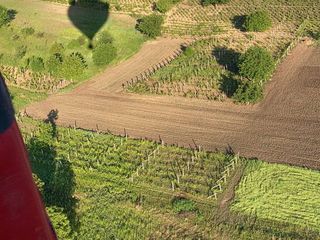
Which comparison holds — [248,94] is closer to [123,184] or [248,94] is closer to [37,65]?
[123,184]

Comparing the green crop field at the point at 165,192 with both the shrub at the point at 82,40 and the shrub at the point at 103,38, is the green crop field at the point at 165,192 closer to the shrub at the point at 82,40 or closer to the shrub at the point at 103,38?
the shrub at the point at 103,38

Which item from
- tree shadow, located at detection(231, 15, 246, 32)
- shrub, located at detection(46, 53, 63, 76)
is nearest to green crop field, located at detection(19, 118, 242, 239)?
shrub, located at detection(46, 53, 63, 76)

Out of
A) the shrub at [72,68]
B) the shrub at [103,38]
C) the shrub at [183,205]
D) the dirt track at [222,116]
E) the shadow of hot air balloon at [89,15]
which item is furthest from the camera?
the shadow of hot air balloon at [89,15]

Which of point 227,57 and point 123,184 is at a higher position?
point 227,57

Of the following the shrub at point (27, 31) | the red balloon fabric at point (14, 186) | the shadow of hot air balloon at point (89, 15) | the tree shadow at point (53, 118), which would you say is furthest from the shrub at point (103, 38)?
the red balloon fabric at point (14, 186)

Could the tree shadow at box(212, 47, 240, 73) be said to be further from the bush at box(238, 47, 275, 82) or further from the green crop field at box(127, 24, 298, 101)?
the bush at box(238, 47, 275, 82)

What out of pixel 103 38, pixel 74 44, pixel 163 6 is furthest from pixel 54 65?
pixel 163 6
